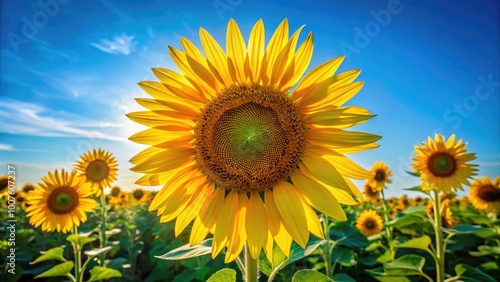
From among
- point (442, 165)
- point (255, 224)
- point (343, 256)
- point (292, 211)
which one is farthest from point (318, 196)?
point (442, 165)

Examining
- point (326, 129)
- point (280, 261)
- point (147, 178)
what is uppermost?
point (326, 129)

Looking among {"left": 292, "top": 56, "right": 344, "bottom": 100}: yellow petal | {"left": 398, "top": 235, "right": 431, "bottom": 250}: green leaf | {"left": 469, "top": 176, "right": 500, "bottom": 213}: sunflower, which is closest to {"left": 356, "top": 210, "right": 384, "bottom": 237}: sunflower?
{"left": 469, "top": 176, "right": 500, "bottom": 213}: sunflower

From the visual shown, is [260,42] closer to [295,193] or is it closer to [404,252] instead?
[295,193]

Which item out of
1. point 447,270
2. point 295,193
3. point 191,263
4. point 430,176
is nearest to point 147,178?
point 295,193

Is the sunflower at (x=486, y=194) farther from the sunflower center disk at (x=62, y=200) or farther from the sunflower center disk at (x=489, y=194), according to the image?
the sunflower center disk at (x=62, y=200)

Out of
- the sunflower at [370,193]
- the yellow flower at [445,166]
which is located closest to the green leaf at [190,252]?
the yellow flower at [445,166]

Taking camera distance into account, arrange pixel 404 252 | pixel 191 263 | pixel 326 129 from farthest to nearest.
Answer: pixel 404 252 → pixel 191 263 → pixel 326 129

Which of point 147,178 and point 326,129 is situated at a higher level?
point 326,129
